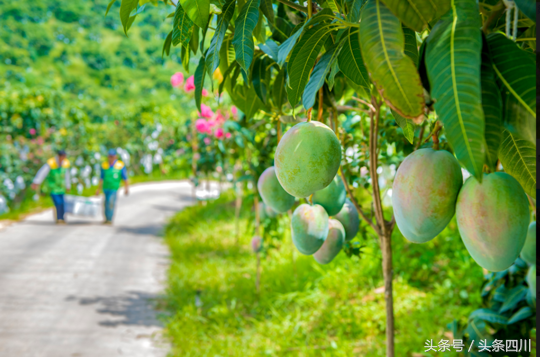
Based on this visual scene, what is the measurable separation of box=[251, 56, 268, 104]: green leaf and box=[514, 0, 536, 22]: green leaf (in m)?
0.48

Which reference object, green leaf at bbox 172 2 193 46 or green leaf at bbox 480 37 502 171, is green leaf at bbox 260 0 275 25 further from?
green leaf at bbox 480 37 502 171

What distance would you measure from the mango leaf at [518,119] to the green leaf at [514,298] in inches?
45.7

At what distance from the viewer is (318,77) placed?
553 millimetres

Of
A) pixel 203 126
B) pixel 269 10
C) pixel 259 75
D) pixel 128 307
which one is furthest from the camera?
pixel 203 126

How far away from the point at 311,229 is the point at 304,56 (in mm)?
365

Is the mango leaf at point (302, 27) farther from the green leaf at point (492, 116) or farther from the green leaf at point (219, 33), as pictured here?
the green leaf at point (492, 116)

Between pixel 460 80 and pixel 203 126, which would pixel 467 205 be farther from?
pixel 203 126

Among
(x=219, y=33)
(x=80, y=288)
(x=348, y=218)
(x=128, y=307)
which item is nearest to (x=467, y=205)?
(x=219, y=33)

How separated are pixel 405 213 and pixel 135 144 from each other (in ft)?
39.0

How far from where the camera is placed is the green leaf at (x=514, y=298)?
132cm

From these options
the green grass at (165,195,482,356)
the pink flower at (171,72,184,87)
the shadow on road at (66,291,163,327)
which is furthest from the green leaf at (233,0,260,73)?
the pink flower at (171,72,184,87)

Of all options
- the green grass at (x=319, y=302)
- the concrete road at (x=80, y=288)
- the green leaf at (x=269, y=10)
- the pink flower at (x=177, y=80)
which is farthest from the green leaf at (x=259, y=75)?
the pink flower at (x=177, y=80)

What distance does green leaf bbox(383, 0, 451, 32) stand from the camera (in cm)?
41

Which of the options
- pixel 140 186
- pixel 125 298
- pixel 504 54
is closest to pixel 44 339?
pixel 125 298
